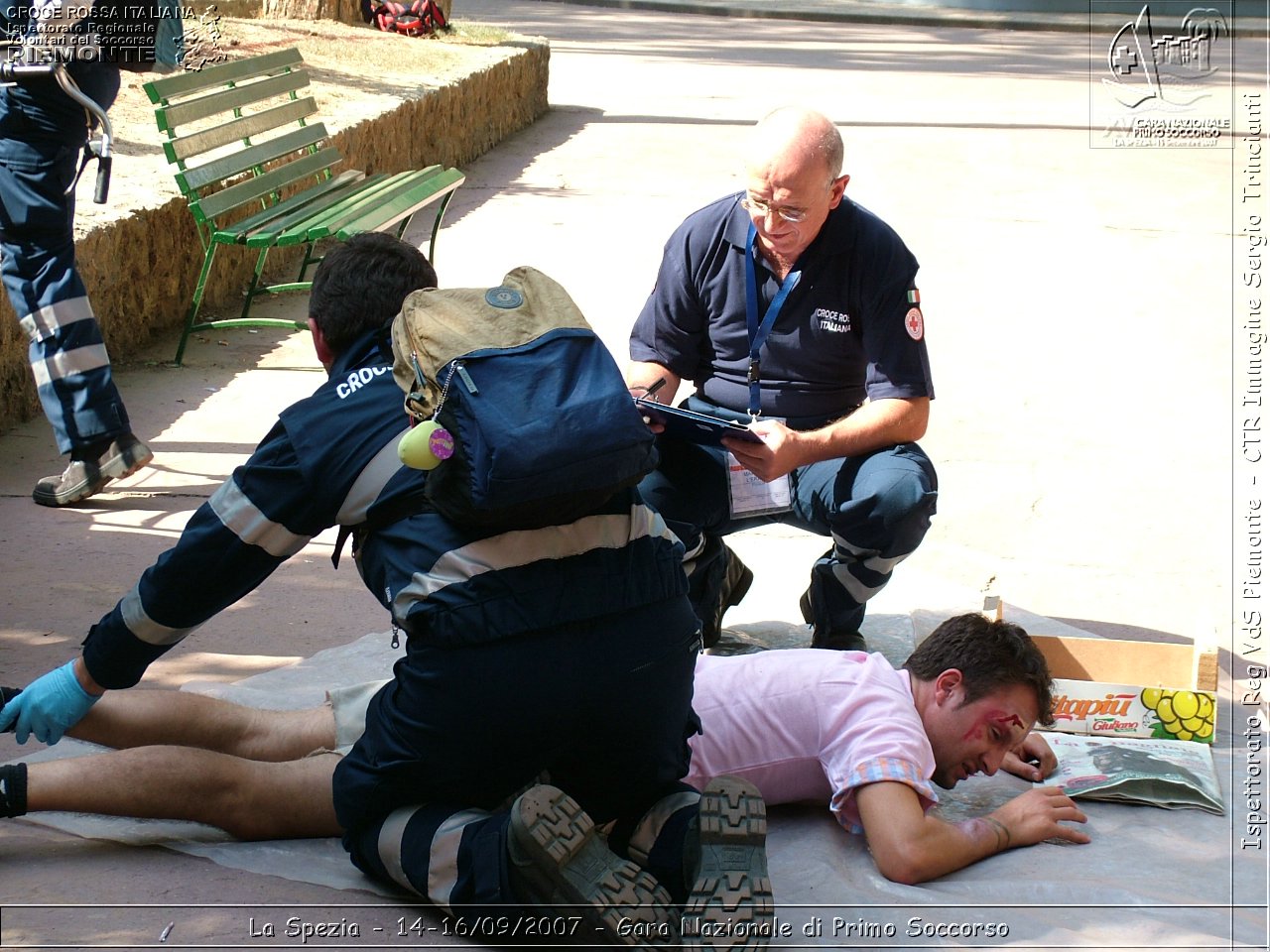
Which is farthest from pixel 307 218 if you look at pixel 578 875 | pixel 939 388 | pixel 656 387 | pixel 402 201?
pixel 578 875

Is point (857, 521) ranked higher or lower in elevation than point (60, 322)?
lower

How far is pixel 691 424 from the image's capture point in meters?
3.37

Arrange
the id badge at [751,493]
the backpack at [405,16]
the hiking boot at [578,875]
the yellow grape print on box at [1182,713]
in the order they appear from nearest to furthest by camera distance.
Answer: the hiking boot at [578,875]
the yellow grape print on box at [1182,713]
the id badge at [751,493]
the backpack at [405,16]

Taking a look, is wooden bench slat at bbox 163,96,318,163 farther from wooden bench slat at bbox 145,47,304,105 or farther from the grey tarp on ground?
the grey tarp on ground

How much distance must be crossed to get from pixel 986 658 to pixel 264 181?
191 inches

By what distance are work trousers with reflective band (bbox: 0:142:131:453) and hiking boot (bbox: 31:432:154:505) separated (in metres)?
0.05

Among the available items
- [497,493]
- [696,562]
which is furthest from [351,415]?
[696,562]

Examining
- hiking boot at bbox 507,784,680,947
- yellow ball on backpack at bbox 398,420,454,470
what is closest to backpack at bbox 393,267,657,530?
yellow ball on backpack at bbox 398,420,454,470

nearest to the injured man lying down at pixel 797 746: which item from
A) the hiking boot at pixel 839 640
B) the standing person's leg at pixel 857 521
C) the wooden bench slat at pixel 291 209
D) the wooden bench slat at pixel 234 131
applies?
the standing person's leg at pixel 857 521

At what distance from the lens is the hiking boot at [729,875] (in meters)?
2.32

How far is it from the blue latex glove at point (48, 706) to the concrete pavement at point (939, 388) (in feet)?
0.74

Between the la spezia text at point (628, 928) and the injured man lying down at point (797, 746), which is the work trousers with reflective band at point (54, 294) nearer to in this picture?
the injured man lying down at point (797, 746)

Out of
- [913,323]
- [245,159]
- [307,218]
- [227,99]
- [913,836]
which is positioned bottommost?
[913,836]

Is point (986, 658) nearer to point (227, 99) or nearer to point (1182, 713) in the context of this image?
point (1182, 713)
